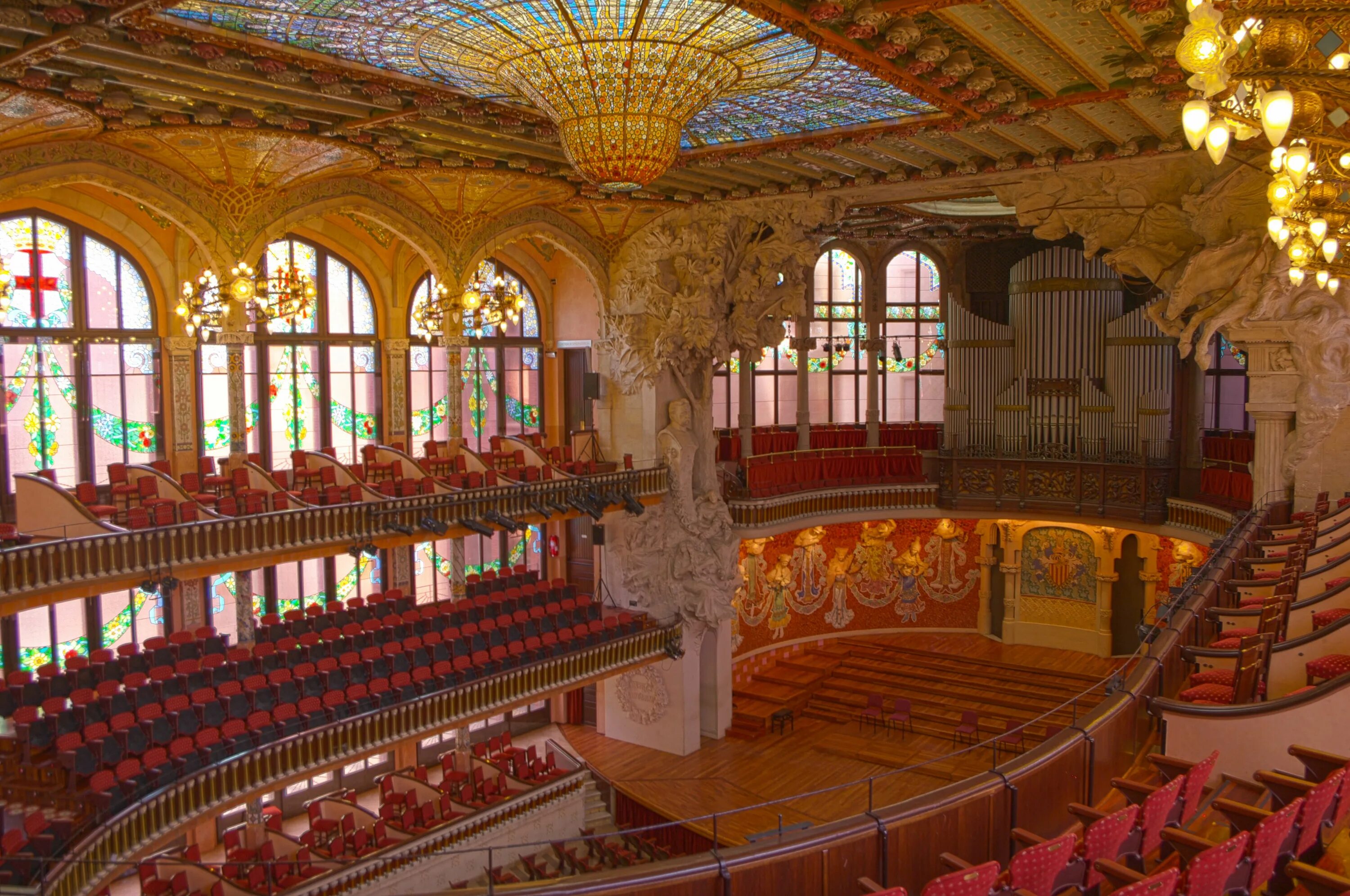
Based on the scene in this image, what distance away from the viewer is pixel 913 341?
25.5 metres

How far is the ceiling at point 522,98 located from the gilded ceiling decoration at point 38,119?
0.03 meters

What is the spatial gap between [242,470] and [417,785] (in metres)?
6.12

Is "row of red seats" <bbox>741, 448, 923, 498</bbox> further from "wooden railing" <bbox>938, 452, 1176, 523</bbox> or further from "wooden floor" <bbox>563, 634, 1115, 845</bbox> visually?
"wooden floor" <bbox>563, 634, 1115, 845</bbox>

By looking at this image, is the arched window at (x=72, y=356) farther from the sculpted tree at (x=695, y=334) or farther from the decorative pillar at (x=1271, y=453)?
the decorative pillar at (x=1271, y=453)

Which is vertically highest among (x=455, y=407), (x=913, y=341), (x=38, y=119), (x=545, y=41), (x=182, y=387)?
(x=38, y=119)

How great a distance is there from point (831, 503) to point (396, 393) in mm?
9284

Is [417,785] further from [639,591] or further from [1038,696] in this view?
[1038,696]

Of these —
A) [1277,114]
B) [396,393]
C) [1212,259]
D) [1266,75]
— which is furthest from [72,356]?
[1212,259]

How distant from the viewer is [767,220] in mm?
19859

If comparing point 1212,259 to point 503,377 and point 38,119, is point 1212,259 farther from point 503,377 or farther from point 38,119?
point 38,119

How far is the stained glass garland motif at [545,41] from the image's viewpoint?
902 centimetres

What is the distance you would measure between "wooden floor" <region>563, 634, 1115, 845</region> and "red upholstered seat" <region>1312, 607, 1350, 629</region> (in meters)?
8.31

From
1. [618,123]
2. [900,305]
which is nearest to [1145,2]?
[618,123]

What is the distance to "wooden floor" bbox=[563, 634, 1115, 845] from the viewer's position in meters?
17.7
